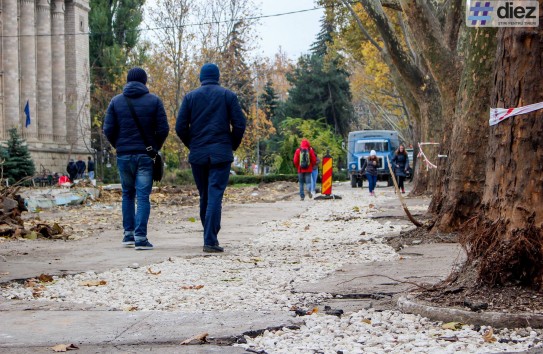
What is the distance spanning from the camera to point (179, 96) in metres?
49.5

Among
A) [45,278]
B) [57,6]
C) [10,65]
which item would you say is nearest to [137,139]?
[45,278]

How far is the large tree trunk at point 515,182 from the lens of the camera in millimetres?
5555

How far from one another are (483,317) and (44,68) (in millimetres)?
59769

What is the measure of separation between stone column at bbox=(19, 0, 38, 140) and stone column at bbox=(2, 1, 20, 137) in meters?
1.48

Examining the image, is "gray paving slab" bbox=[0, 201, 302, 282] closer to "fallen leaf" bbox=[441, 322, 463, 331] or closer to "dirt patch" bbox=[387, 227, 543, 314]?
"dirt patch" bbox=[387, 227, 543, 314]

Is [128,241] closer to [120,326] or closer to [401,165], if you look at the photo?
[120,326]

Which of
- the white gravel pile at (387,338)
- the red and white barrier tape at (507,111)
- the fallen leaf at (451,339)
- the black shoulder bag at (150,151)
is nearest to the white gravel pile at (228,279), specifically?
the white gravel pile at (387,338)

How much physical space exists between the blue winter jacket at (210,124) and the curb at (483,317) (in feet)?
17.2

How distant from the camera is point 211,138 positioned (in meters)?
10.6

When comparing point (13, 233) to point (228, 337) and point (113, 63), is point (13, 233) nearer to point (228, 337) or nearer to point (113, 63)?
point (228, 337)

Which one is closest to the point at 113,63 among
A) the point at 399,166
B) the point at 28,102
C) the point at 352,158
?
the point at 28,102

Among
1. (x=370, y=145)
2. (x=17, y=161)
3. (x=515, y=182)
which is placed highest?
(x=515, y=182)

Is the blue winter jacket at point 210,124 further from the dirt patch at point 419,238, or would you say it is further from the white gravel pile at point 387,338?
the white gravel pile at point 387,338

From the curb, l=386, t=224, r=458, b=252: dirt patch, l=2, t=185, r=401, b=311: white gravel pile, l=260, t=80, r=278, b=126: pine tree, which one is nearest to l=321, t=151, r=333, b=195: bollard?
l=2, t=185, r=401, b=311: white gravel pile
